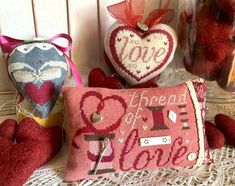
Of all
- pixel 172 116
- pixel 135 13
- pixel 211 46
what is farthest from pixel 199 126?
pixel 135 13

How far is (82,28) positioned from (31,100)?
215mm

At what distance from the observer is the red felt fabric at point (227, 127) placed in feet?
2.18

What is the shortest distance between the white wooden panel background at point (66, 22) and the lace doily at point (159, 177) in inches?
10.2

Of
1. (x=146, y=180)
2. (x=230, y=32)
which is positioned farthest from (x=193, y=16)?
(x=146, y=180)

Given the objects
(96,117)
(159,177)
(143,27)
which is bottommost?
(159,177)

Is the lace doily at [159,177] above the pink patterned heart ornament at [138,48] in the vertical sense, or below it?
below

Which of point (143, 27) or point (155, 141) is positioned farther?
point (143, 27)

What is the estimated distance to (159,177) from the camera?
60 centimetres

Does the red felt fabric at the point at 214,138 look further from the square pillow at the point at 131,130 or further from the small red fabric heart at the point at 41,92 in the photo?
the small red fabric heart at the point at 41,92

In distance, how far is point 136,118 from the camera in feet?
1.95

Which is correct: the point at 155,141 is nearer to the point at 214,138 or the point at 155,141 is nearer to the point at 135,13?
the point at 214,138

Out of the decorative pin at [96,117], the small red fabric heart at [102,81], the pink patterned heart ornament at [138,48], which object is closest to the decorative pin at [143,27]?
the pink patterned heart ornament at [138,48]

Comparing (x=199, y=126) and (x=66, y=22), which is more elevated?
(x=66, y=22)

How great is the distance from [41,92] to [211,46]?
34 cm
